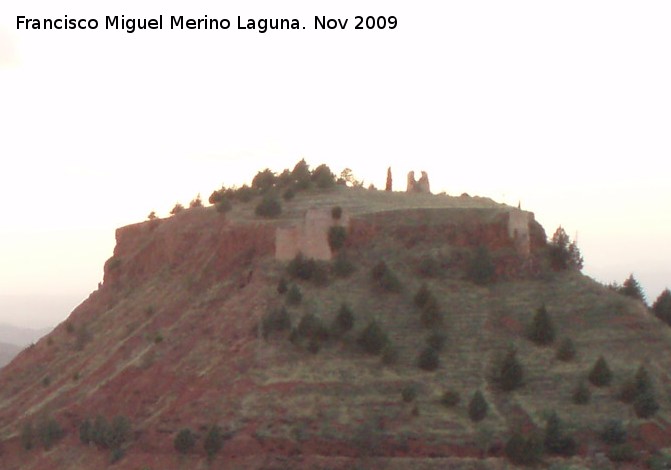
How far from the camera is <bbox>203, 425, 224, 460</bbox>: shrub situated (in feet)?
112

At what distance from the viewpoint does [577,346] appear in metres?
37.6

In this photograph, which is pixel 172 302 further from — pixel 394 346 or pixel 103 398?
pixel 394 346

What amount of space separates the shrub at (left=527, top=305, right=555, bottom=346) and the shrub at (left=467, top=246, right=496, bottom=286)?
2.95 meters

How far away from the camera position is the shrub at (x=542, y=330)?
37.8m

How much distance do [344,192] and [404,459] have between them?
16144 millimetres

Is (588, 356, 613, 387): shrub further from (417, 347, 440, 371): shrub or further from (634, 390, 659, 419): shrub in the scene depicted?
(417, 347, 440, 371): shrub

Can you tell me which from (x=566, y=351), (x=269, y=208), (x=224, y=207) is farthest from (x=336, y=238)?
(x=566, y=351)

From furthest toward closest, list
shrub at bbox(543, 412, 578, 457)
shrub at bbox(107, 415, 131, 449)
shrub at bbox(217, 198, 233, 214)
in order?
shrub at bbox(217, 198, 233, 214) → shrub at bbox(107, 415, 131, 449) → shrub at bbox(543, 412, 578, 457)

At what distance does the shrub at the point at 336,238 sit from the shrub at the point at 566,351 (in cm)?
850

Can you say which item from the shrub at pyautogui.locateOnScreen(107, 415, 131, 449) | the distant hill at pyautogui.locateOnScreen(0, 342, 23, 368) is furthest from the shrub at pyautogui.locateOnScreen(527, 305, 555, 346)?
the distant hill at pyautogui.locateOnScreen(0, 342, 23, 368)

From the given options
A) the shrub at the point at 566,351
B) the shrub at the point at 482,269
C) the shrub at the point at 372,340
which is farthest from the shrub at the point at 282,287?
the shrub at the point at 566,351

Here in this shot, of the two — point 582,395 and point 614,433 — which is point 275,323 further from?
point 614,433

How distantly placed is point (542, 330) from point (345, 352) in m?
5.93

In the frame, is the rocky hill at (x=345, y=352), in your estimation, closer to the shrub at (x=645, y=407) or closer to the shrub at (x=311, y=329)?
the shrub at (x=311, y=329)
